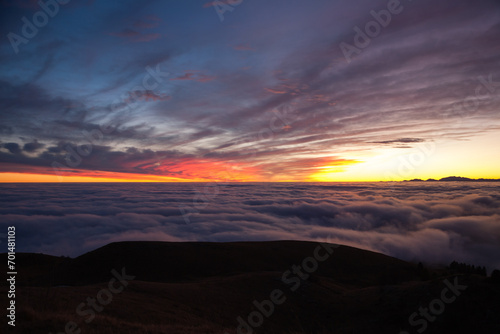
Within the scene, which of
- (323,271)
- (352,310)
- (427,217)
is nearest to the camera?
(352,310)

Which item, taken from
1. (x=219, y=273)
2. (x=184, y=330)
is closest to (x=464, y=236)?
(x=219, y=273)

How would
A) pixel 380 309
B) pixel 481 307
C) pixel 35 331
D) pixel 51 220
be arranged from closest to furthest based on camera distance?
pixel 35 331
pixel 481 307
pixel 380 309
pixel 51 220

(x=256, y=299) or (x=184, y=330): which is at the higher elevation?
(x=184, y=330)

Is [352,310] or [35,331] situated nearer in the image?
[35,331]

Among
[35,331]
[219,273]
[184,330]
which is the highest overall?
[35,331]

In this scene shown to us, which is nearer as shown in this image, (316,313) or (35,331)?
(35,331)

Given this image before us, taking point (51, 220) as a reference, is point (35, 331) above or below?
above

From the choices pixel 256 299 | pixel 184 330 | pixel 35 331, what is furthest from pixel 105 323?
pixel 256 299

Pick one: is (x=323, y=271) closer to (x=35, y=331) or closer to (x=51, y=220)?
(x=35, y=331)

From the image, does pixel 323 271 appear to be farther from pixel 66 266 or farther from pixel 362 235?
pixel 362 235
